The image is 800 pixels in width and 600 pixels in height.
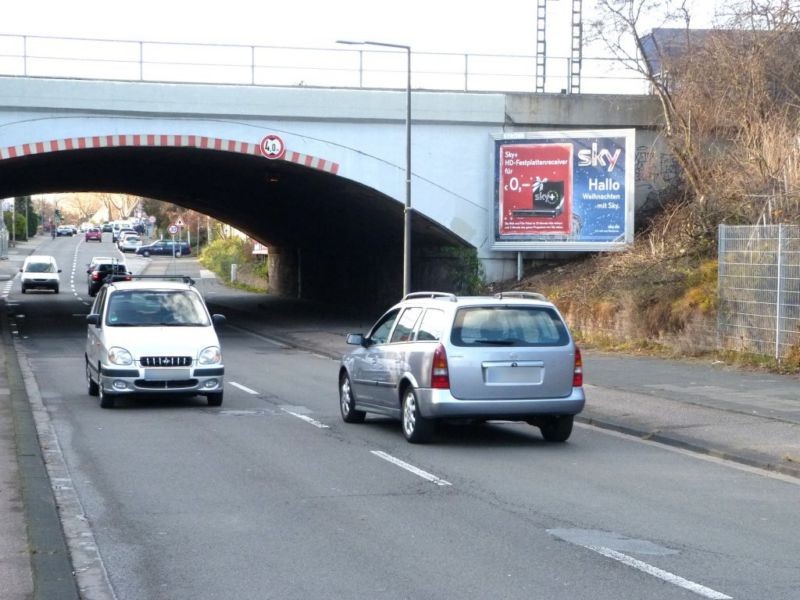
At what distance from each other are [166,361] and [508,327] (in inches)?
217

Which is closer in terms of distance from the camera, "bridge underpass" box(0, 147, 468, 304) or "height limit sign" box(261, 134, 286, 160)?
"height limit sign" box(261, 134, 286, 160)

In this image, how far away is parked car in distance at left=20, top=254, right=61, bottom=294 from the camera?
184ft

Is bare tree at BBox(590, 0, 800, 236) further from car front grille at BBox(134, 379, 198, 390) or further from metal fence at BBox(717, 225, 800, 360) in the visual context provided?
car front grille at BBox(134, 379, 198, 390)

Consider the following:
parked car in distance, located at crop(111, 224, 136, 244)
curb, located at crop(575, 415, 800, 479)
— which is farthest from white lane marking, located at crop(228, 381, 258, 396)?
parked car in distance, located at crop(111, 224, 136, 244)

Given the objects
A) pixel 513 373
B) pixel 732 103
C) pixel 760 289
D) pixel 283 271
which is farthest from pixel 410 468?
pixel 283 271

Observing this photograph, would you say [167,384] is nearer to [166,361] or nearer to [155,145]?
[166,361]

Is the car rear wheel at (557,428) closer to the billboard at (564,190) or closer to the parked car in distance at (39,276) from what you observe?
the billboard at (564,190)

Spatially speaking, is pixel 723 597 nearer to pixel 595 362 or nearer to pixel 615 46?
pixel 595 362

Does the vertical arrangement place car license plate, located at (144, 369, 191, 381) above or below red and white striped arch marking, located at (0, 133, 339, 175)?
below

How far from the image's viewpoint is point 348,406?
1498cm

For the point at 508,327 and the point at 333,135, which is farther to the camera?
the point at 333,135

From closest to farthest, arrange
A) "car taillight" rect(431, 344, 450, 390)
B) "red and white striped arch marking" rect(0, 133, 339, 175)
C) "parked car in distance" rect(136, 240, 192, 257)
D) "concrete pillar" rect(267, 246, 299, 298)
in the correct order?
"car taillight" rect(431, 344, 450, 390), "red and white striped arch marking" rect(0, 133, 339, 175), "concrete pillar" rect(267, 246, 299, 298), "parked car in distance" rect(136, 240, 192, 257)

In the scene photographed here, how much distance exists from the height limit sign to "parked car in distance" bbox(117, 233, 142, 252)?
70066mm

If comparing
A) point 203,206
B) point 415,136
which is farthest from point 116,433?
point 203,206
